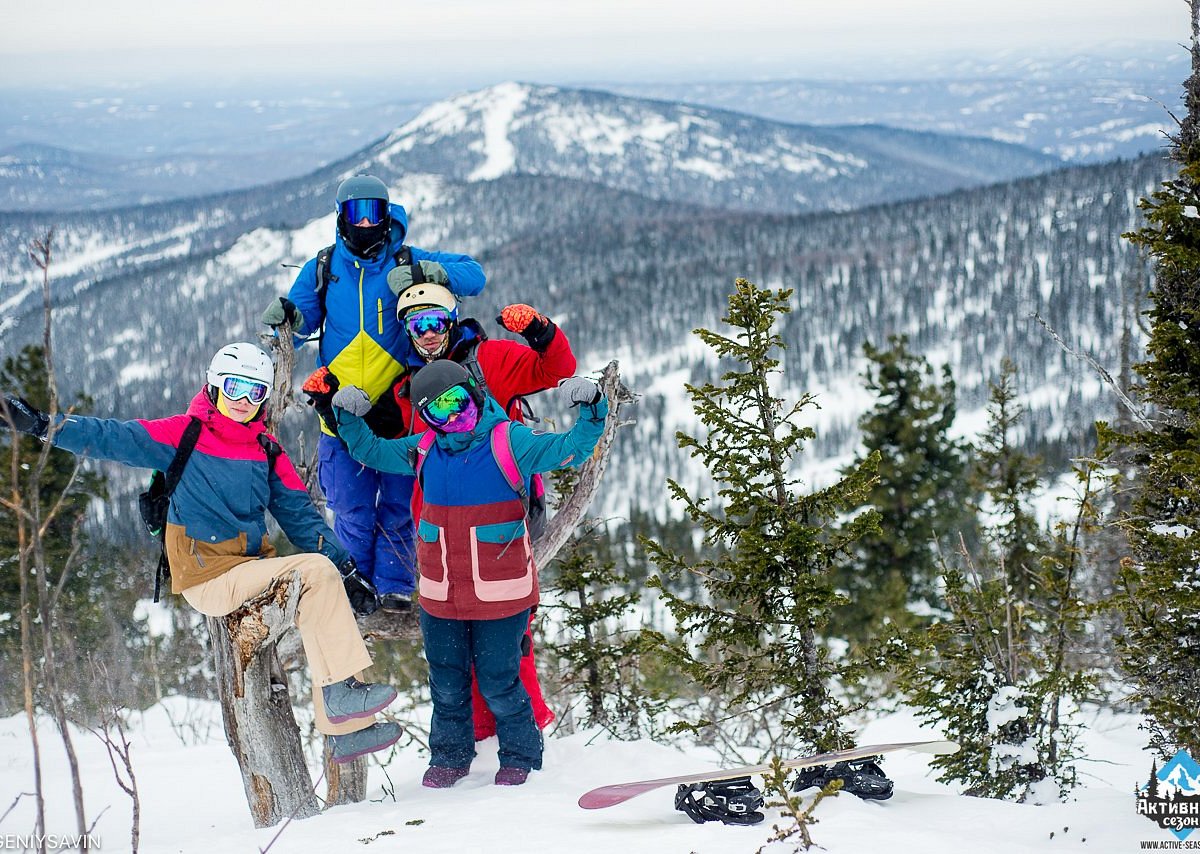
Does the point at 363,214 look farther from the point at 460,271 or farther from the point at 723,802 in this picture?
the point at 723,802

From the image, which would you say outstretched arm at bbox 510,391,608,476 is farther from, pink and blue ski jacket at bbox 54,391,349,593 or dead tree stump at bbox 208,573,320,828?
dead tree stump at bbox 208,573,320,828

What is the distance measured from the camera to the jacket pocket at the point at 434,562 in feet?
15.0

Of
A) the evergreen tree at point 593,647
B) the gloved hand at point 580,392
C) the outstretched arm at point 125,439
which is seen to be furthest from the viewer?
the evergreen tree at point 593,647

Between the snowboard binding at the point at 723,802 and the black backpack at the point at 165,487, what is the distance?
2679 mm

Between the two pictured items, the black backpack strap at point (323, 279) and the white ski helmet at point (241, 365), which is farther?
the black backpack strap at point (323, 279)

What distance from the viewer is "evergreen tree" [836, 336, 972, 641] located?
1828 cm

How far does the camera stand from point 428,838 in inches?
156

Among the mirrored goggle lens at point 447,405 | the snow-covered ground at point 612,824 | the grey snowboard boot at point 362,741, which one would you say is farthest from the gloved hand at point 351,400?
the snow-covered ground at point 612,824

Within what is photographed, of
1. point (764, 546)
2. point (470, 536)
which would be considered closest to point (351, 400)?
point (470, 536)

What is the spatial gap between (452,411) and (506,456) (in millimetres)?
372

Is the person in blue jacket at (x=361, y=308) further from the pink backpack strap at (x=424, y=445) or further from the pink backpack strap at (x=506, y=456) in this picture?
the pink backpack strap at (x=506, y=456)

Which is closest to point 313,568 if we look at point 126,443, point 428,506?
point 428,506

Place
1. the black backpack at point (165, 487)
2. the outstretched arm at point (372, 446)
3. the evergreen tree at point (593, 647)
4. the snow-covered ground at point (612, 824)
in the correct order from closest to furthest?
the snow-covered ground at point (612, 824) < the black backpack at point (165, 487) < the outstretched arm at point (372, 446) < the evergreen tree at point (593, 647)

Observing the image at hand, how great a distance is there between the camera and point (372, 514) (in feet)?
17.6
